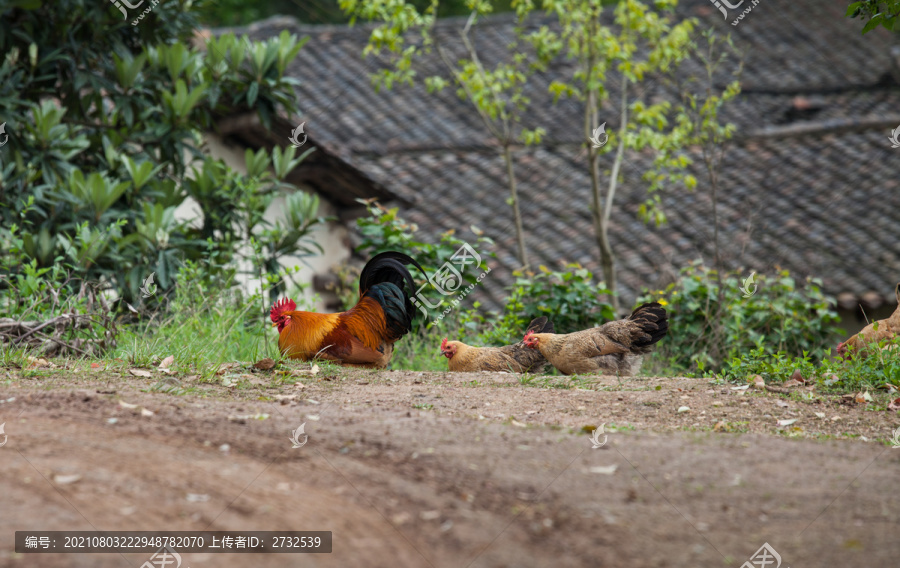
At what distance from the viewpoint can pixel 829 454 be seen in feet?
10.2

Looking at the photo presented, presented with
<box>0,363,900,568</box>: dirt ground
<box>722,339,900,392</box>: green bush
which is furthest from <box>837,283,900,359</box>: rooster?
<box>0,363,900,568</box>: dirt ground

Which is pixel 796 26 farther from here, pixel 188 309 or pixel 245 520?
pixel 245 520

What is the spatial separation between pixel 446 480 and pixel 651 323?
2877mm

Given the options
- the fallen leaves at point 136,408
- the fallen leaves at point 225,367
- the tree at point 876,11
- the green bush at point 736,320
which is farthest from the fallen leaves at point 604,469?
the green bush at point 736,320

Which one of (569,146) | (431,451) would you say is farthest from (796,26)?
(431,451)

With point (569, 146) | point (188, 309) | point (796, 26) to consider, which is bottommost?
point (188, 309)

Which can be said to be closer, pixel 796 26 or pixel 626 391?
pixel 626 391

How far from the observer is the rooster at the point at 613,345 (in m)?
5.22

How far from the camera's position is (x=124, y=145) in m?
7.50

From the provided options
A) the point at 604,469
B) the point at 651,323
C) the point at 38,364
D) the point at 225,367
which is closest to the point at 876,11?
the point at 651,323

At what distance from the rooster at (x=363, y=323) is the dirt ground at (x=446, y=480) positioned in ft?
4.49

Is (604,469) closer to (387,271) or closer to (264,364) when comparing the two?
(264,364)

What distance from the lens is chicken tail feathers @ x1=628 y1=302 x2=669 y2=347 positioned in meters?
5.20

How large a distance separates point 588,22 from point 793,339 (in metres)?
3.91
